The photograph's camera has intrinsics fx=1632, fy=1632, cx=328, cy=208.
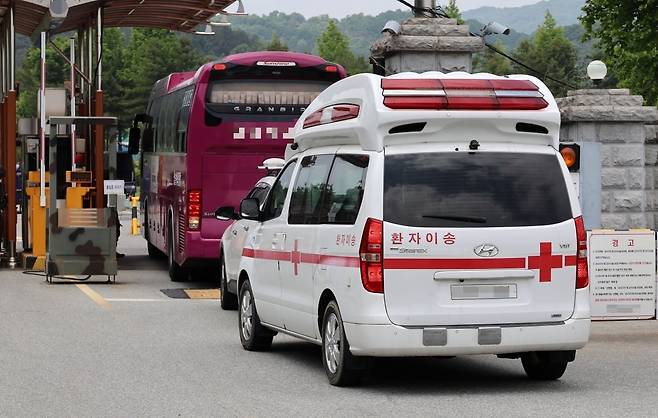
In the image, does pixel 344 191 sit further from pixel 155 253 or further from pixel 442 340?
pixel 155 253

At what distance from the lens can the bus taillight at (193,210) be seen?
73.2ft

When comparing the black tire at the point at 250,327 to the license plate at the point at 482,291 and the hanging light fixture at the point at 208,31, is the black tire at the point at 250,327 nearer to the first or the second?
the license plate at the point at 482,291

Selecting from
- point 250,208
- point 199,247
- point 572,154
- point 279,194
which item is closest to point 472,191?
point 279,194

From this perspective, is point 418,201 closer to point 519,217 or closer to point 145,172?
point 519,217

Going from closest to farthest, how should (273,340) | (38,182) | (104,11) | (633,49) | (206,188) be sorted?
(273,340) < (206,188) < (38,182) < (104,11) < (633,49)

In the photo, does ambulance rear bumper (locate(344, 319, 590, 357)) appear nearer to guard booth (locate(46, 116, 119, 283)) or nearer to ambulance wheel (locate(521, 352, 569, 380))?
ambulance wheel (locate(521, 352, 569, 380))

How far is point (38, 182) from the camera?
2691cm

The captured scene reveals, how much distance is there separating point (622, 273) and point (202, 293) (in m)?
7.58

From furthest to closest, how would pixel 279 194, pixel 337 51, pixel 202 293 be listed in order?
pixel 337 51
pixel 202 293
pixel 279 194

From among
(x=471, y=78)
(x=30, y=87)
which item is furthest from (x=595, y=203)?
(x=30, y=87)

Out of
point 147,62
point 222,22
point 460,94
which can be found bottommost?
point 460,94

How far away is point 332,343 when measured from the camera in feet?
39.3

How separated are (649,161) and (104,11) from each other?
471 inches

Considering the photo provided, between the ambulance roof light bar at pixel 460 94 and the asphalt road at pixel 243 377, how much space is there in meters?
2.04
